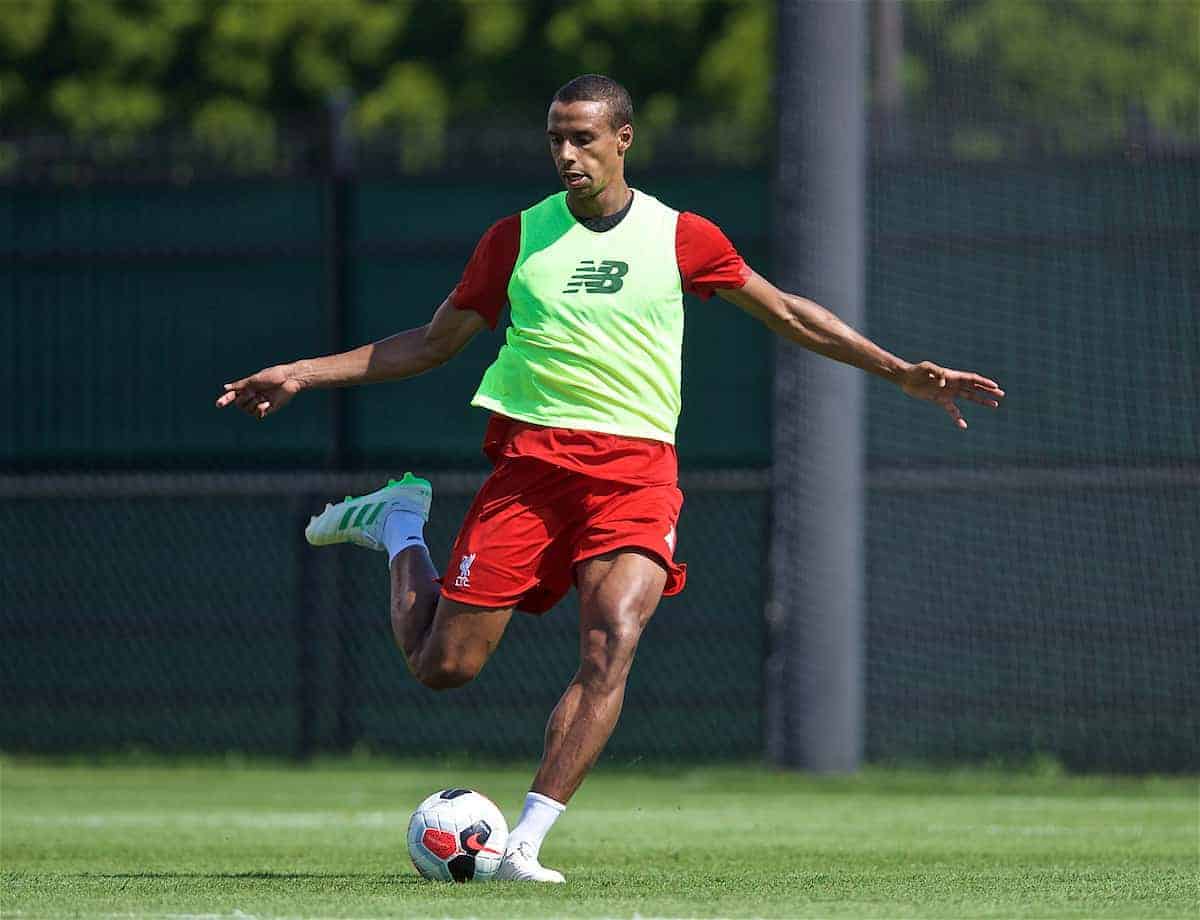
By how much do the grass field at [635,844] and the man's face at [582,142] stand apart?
224 cm

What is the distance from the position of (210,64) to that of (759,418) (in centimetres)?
2179

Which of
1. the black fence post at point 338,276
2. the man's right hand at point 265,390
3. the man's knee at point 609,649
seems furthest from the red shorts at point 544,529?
the black fence post at point 338,276

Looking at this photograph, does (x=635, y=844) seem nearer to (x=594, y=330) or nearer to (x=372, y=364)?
(x=372, y=364)

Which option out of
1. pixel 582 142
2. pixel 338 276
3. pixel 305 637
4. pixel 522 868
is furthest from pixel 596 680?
pixel 338 276

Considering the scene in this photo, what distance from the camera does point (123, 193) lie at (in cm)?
1495

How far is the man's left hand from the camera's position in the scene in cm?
804

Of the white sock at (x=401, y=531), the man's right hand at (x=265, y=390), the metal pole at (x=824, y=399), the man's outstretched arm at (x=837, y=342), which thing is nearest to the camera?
the man's right hand at (x=265, y=390)

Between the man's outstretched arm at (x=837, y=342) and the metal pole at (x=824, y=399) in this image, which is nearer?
the man's outstretched arm at (x=837, y=342)

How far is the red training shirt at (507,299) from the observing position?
773cm

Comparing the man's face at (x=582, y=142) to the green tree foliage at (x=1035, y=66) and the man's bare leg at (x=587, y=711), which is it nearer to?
the man's bare leg at (x=587, y=711)

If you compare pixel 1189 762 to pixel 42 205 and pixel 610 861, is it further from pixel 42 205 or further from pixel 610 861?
pixel 42 205

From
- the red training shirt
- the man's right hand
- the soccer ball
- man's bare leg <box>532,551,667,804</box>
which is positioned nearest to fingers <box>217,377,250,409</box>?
the man's right hand

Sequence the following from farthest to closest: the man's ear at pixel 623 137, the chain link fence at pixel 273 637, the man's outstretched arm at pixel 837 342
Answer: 1. the chain link fence at pixel 273 637
2. the man's outstretched arm at pixel 837 342
3. the man's ear at pixel 623 137

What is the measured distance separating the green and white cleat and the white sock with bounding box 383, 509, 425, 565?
25mm
